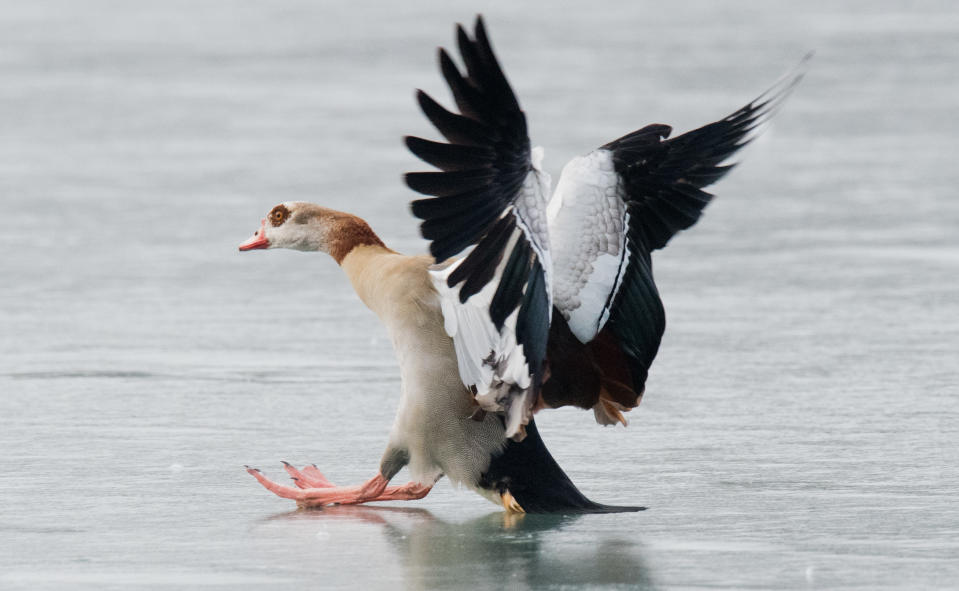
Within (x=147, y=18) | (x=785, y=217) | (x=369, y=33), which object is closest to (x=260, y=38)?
(x=369, y=33)

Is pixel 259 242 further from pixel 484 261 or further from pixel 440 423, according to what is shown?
pixel 484 261

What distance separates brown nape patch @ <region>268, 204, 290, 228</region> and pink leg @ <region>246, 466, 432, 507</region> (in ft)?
2.75

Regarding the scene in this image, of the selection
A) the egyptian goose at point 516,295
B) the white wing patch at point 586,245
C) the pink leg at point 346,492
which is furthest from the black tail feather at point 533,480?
the white wing patch at point 586,245

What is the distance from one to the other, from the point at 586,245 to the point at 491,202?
25.1 inches

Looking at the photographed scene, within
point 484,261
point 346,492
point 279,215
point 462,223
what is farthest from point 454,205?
point 279,215

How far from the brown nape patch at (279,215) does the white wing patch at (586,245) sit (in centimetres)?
96

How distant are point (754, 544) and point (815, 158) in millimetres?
7429

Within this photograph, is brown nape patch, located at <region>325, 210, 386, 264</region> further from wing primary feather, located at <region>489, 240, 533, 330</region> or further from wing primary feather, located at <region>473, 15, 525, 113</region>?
wing primary feather, located at <region>473, 15, 525, 113</region>

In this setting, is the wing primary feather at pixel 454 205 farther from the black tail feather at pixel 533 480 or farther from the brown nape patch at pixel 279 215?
the brown nape patch at pixel 279 215

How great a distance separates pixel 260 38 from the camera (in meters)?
18.2

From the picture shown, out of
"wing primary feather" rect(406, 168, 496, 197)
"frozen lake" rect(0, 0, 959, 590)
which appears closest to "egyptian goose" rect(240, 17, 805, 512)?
"wing primary feather" rect(406, 168, 496, 197)

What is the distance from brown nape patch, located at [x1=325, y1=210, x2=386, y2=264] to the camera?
5.66 metres

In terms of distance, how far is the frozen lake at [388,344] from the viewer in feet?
15.6

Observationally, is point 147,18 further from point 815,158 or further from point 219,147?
point 815,158
